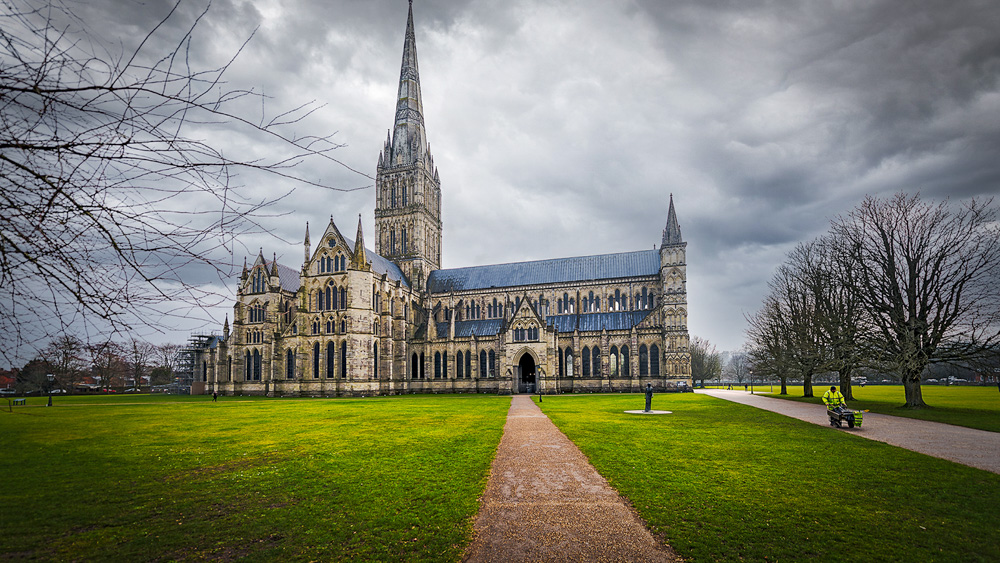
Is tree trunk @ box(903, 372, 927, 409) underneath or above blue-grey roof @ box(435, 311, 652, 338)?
underneath

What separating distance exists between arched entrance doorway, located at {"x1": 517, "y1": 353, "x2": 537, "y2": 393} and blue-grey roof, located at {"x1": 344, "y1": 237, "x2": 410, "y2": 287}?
18.8 m

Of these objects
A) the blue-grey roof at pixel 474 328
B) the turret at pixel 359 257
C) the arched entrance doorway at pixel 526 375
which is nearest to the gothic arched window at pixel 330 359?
the turret at pixel 359 257

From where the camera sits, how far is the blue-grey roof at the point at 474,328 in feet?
186

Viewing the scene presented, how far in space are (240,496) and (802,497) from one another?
10.3m

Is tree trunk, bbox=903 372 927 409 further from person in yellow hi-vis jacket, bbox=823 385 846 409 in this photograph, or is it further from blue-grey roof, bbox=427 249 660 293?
blue-grey roof, bbox=427 249 660 293

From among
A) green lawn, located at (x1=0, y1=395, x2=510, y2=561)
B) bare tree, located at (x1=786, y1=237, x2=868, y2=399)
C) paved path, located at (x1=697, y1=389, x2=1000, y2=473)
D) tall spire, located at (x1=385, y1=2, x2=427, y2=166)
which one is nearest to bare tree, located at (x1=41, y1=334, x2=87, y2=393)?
green lawn, located at (x1=0, y1=395, x2=510, y2=561)

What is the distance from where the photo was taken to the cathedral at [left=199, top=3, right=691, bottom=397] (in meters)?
51.1

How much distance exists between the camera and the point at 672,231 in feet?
178

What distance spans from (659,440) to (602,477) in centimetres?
553

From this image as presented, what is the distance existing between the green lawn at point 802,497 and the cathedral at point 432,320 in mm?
36526

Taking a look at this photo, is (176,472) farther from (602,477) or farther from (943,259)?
(943,259)

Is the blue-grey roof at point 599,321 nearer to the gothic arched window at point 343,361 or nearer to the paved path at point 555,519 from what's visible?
the gothic arched window at point 343,361

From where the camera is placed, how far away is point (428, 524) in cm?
715

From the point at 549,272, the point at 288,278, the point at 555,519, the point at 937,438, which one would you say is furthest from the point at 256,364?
the point at 937,438
